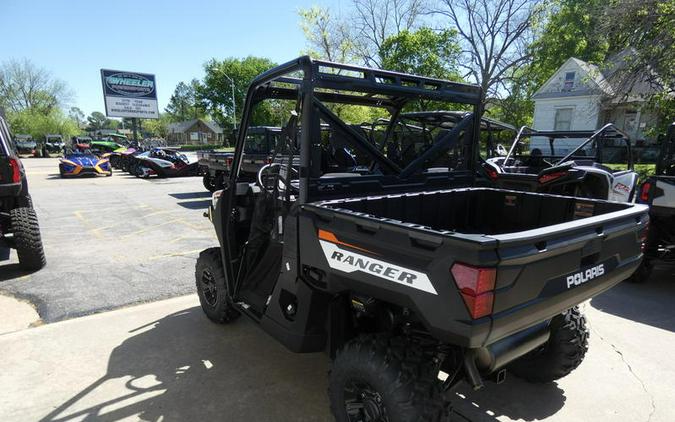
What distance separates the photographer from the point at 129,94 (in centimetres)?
3241

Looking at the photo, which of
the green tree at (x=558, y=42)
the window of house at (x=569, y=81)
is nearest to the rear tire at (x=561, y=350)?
the green tree at (x=558, y=42)

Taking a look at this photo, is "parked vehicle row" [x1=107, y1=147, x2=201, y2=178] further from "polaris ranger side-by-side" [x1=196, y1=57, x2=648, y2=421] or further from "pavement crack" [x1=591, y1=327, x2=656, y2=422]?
"pavement crack" [x1=591, y1=327, x2=656, y2=422]

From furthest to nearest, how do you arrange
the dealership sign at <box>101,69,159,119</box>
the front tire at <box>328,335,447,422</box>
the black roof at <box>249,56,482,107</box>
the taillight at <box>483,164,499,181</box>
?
the dealership sign at <box>101,69,159,119</box> < the taillight at <box>483,164,499,181</box> < the black roof at <box>249,56,482,107</box> < the front tire at <box>328,335,447,422</box>

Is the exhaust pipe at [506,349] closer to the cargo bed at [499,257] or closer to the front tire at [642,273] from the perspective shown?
the cargo bed at [499,257]

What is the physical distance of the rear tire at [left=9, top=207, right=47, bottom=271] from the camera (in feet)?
16.3

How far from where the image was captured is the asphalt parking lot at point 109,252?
4488 millimetres

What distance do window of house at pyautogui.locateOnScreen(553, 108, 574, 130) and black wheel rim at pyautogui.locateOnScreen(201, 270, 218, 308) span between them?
26881 millimetres

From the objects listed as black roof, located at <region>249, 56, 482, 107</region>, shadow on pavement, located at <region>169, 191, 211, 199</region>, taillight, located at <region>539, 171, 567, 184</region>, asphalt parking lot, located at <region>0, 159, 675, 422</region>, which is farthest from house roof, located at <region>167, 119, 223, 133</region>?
black roof, located at <region>249, 56, 482, 107</region>

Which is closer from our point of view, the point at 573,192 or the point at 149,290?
the point at 149,290

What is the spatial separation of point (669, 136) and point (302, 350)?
595cm

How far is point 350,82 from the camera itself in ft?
8.15

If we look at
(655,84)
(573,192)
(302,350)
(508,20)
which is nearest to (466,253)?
(302,350)

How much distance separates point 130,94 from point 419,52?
2358 centimetres

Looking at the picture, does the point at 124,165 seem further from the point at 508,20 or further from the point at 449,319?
the point at 508,20
